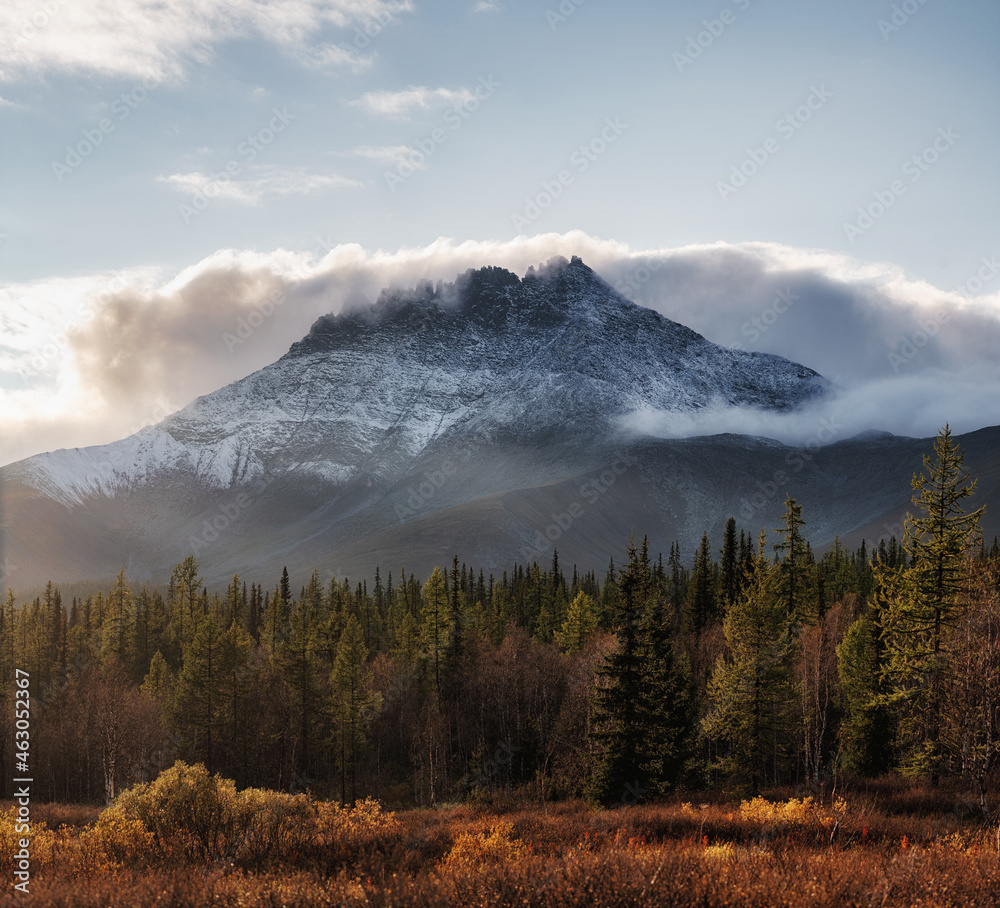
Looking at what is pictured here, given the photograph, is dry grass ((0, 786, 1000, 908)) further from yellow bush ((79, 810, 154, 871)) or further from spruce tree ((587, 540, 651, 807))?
spruce tree ((587, 540, 651, 807))

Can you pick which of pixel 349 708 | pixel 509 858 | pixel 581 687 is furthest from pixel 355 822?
pixel 349 708

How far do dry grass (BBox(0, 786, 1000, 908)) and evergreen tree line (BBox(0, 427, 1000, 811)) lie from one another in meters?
6.73

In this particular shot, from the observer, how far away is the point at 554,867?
1164cm

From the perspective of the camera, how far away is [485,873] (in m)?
11.7

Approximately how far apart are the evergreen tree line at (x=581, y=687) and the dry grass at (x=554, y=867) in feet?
22.1

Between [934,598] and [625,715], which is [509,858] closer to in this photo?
[625,715]

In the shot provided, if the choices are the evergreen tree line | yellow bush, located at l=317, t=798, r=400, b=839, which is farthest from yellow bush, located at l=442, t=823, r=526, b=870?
the evergreen tree line

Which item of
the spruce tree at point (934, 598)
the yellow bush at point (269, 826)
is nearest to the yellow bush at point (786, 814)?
the spruce tree at point (934, 598)

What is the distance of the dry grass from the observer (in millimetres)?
10648

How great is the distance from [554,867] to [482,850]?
4.74 m

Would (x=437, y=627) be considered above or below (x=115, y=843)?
below

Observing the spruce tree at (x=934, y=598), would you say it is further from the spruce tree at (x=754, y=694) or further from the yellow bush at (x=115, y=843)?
the yellow bush at (x=115, y=843)

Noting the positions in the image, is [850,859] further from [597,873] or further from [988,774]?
[988,774]

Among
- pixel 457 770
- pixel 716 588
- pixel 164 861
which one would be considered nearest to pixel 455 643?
pixel 457 770
